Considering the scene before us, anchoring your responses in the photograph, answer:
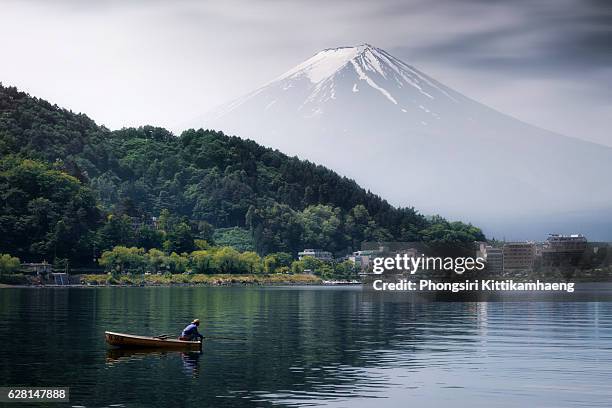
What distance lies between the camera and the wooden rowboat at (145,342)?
5784 centimetres

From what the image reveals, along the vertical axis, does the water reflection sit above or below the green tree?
below

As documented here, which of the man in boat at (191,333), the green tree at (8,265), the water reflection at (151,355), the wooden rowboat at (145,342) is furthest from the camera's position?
the green tree at (8,265)

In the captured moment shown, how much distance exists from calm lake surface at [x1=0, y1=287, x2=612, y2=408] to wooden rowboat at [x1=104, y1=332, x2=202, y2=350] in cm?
61

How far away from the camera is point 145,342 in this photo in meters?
58.3

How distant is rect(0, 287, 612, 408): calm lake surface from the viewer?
141 feet

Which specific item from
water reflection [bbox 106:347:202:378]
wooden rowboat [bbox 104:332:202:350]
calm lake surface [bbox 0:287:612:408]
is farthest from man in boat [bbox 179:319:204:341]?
calm lake surface [bbox 0:287:612:408]

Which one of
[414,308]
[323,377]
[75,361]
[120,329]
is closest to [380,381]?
[323,377]

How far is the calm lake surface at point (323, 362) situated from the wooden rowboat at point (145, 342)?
61 cm

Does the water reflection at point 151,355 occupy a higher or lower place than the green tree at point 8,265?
lower

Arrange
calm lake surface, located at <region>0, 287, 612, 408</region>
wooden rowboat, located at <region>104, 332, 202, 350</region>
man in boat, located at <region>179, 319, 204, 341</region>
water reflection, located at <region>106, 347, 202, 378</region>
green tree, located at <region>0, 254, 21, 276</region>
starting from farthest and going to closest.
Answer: green tree, located at <region>0, 254, 21, 276</region> → man in boat, located at <region>179, 319, 204, 341</region> → wooden rowboat, located at <region>104, 332, 202, 350</region> → water reflection, located at <region>106, 347, 202, 378</region> → calm lake surface, located at <region>0, 287, 612, 408</region>

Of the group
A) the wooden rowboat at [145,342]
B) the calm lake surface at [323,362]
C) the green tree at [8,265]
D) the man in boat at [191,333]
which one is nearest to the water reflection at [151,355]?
the calm lake surface at [323,362]

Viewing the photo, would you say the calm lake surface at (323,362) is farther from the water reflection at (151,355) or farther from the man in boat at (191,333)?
the man in boat at (191,333)

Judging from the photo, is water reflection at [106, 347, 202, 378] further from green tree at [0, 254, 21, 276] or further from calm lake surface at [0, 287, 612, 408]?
green tree at [0, 254, 21, 276]

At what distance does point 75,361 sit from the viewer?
A: 52688 millimetres
